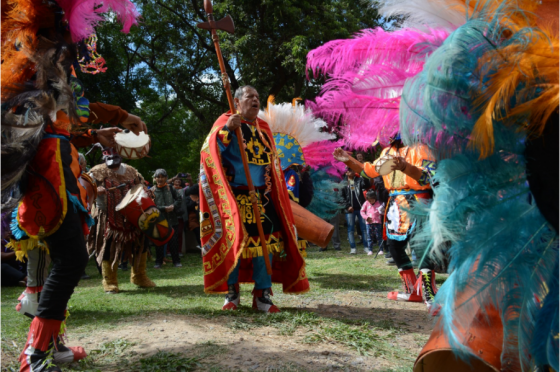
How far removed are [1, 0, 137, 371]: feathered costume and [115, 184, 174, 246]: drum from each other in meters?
2.44

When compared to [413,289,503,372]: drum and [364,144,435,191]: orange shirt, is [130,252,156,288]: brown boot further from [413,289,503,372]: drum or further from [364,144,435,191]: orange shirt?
[413,289,503,372]: drum

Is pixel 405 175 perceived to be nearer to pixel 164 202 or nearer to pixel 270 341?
pixel 270 341

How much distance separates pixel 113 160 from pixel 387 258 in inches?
206

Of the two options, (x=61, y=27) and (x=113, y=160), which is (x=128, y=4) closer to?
(x=61, y=27)

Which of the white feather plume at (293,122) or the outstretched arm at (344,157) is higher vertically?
the white feather plume at (293,122)

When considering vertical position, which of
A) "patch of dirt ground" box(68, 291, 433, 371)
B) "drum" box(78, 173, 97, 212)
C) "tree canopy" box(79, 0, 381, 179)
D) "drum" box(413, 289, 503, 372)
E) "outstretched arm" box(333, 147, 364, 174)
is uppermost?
"tree canopy" box(79, 0, 381, 179)

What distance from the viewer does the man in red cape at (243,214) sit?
4031mm

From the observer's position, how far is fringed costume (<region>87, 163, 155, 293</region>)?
5.77 m

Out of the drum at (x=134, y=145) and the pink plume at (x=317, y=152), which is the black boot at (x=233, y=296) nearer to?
the drum at (x=134, y=145)

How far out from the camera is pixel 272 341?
10.4ft

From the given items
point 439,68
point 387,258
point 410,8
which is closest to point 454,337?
point 439,68

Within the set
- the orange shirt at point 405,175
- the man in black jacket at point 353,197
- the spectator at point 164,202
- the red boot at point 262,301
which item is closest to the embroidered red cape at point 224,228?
the red boot at point 262,301

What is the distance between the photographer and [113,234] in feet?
18.9

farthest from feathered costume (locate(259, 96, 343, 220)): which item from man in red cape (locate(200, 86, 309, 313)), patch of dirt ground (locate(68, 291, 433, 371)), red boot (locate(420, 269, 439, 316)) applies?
patch of dirt ground (locate(68, 291, 433, 371))
